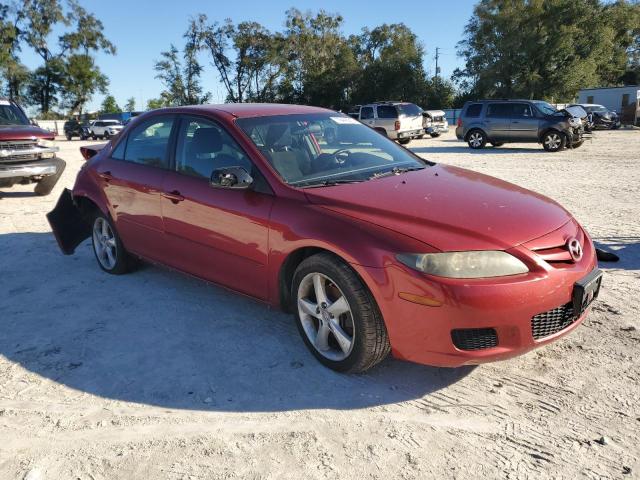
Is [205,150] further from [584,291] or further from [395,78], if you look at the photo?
[395,78]

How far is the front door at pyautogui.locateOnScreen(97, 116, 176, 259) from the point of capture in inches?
178

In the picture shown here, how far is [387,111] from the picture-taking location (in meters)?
22.9

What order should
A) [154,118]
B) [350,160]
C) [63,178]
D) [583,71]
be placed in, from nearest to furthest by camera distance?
[350,160] → [154,118] → [63,178] → [583,71]

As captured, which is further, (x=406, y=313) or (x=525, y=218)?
(x=525, y=218)

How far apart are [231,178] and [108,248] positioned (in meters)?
2.41

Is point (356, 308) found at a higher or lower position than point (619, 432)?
higher

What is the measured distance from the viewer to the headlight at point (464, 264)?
280 cm

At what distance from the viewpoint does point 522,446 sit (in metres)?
2.59

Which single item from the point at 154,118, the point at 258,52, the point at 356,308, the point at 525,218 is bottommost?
the point at 356,308

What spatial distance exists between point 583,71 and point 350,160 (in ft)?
158

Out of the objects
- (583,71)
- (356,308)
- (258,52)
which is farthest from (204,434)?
(258,52)

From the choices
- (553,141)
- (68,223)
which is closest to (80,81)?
(553,141)

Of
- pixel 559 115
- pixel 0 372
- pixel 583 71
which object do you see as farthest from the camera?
pixel 583 71

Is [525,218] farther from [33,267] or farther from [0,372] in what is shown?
[33,267]
